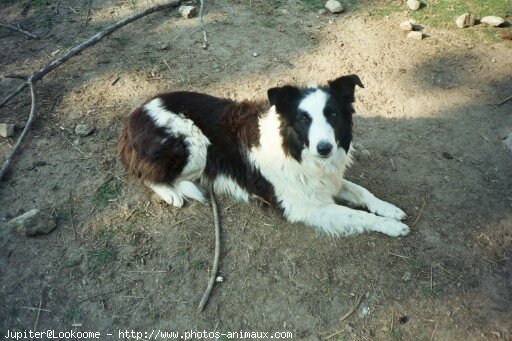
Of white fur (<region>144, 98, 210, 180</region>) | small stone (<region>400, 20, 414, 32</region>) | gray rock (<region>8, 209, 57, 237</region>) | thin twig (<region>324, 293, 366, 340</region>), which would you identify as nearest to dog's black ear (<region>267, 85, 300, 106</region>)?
white fur (<region>144, 98, 210, 180</region>)

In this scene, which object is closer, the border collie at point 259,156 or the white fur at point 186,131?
the border collie at point 259,156

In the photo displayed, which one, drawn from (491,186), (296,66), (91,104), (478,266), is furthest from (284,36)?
(478,266)

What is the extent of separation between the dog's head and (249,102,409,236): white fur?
160 mm

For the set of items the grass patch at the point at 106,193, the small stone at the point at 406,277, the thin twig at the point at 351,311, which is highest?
the grass patch at the point at 106,193

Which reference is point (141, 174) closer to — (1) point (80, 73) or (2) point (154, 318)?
(2) point (154, 318)

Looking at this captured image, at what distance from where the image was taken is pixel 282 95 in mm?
3322

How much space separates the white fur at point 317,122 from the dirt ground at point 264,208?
1125mm

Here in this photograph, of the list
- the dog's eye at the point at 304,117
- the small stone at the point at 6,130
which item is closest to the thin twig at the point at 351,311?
the dog's eye at the point at 304,117

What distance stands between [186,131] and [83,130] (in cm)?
179

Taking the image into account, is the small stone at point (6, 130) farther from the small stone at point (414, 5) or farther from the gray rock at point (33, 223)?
the small stone at point (414, 5)

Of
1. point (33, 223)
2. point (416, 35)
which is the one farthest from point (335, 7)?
point (33, 223)

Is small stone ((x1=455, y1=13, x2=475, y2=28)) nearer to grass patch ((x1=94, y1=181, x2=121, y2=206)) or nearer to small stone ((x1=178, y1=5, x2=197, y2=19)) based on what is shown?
small stone ((x1=178, y1=5, x2=197, y2=19))

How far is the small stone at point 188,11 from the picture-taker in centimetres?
660

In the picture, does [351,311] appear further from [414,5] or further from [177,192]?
[414,5]
